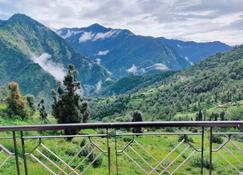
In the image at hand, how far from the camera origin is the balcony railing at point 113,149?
3.40m

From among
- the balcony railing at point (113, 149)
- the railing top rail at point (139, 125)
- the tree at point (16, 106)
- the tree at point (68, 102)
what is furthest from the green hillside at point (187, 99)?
the railing top rail at point (139, 125)

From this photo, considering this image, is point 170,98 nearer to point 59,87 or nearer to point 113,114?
point 113,114

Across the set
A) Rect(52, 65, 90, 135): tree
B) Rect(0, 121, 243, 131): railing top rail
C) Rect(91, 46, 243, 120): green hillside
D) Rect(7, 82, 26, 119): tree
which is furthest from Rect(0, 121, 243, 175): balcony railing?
Rect(91, 46, 243, 120): green hillside

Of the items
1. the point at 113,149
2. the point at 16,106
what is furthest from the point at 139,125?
the point at 16,106

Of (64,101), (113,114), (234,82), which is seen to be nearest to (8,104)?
(64,101)

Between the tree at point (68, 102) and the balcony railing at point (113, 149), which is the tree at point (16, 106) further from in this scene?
the balcony railing at point (113, 149)

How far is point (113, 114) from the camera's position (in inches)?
6191

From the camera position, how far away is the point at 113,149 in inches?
187

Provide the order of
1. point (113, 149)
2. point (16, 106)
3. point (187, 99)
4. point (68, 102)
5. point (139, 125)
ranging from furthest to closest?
point (187, 99) < point (16, 106) < point (68, 102) < point (113, 149) < point (139, 125)

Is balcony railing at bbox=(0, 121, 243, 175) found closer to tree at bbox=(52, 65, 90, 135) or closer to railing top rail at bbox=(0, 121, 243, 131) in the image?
railing top rail at bbox=(0, 121, 243, 131)

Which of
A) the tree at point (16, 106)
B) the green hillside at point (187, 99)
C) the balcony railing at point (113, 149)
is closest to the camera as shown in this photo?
the balcony railing at point (113, 149)

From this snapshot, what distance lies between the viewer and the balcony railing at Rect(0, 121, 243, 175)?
11.2 ft

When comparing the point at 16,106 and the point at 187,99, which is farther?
the point at 187,99

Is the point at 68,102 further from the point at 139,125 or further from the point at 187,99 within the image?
the point at 187,99
